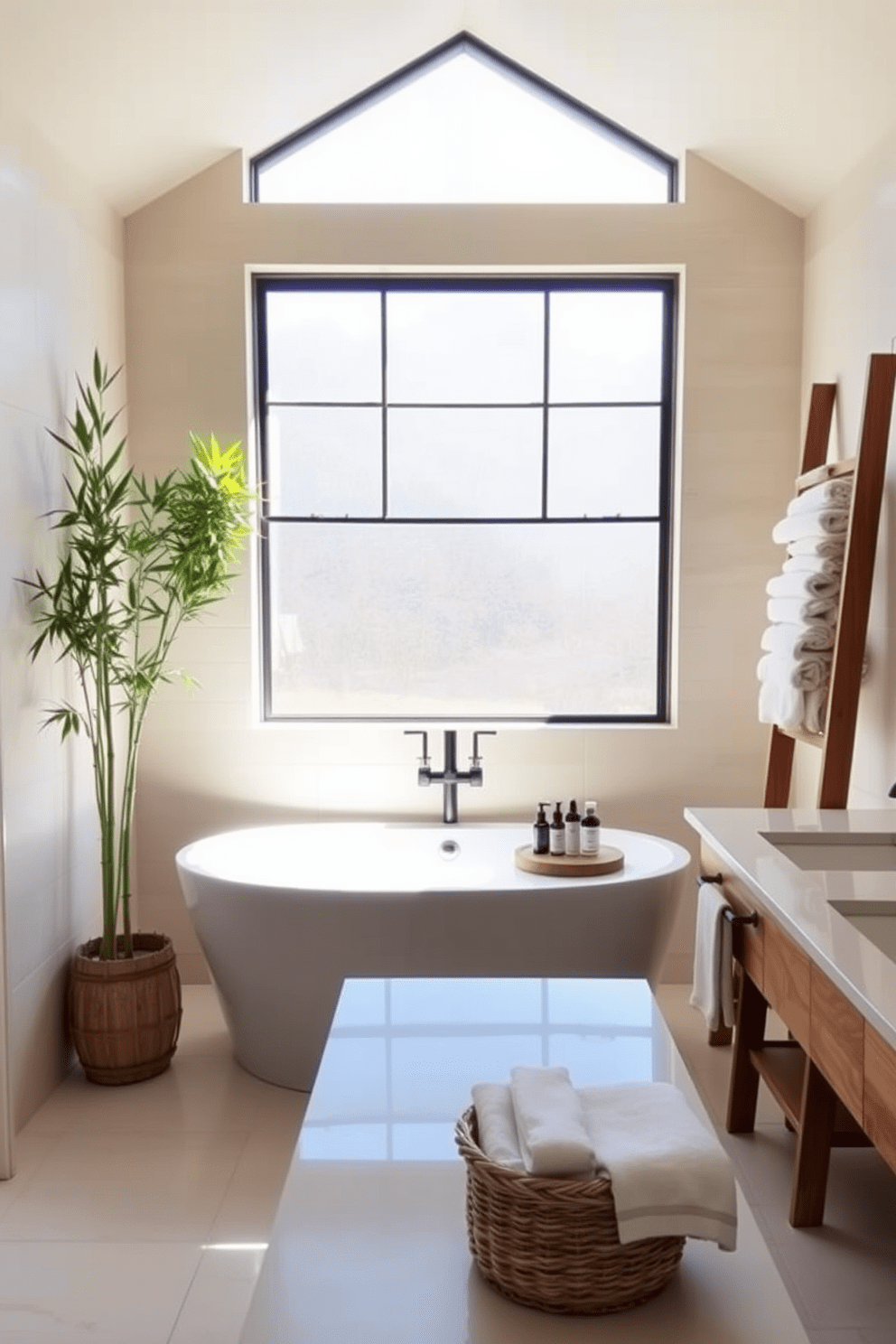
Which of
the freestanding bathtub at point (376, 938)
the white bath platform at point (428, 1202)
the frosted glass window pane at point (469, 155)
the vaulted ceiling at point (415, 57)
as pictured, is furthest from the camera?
the frosted glass window pane at point (469, 155)

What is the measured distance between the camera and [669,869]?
11.5 feet

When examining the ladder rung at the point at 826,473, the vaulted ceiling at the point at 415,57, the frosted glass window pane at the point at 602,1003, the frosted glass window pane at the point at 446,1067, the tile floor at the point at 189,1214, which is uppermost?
the vaulted ceiling at the point at 415,57

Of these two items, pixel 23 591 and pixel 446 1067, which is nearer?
pixel 446 1067

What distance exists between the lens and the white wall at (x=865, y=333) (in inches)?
130

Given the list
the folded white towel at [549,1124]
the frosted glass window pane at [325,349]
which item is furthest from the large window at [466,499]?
the folded white towel at [549,1124]

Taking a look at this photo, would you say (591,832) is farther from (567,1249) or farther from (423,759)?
(567,1249)

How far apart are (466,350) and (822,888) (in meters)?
2.86

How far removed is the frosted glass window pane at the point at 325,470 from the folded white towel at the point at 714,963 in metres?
2.25

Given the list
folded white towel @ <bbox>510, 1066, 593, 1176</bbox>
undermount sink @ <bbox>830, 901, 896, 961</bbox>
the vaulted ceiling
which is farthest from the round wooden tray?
folded white towel @ <bbox>510, 1066, 593, 1176</bbox>

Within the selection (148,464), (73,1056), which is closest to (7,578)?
Result: (148,464)

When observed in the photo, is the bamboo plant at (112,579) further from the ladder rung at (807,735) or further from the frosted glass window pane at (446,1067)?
the frosted glass window pane at (446,1067)

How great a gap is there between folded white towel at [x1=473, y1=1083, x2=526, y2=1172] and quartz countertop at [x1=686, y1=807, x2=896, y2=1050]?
55 centimetres

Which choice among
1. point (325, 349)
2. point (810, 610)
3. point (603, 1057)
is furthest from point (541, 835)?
point (603, 1057)

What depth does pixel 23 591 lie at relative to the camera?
330cm
